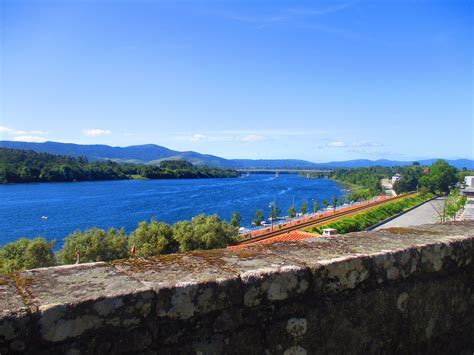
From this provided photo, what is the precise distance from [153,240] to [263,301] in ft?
109

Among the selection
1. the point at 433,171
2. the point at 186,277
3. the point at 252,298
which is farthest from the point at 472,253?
the point at 433,171

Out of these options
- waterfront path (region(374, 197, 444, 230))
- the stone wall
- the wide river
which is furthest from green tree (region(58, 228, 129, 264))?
waterfront path (region(374, 197, 444, 230))

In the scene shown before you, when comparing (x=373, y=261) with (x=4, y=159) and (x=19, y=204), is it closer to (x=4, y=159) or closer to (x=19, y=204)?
(x=19, y=204)

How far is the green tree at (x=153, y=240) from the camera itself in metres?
33.6

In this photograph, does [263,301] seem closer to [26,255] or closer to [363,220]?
[26,255]

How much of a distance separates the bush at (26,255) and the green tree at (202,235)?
1037cm

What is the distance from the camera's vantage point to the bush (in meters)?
28.6

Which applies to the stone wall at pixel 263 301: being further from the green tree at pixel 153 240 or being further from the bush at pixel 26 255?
the green tree at pixel 153 240

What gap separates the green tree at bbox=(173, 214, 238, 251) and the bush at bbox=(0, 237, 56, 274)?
1037 centimetres

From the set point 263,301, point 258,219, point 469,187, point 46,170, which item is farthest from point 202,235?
point 46,170

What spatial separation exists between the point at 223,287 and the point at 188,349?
347mm

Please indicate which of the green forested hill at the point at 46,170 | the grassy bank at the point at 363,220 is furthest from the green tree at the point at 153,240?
the green forested hill at the point at 46,170

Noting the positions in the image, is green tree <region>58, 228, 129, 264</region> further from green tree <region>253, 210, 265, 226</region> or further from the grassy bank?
green tree <region>253, 210, 265, 226</region>

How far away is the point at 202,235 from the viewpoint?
3494 centimetres
